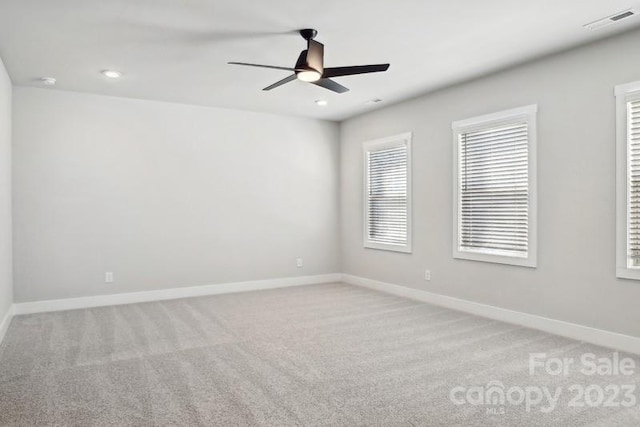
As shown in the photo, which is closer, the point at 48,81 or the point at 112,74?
the point at 112,74

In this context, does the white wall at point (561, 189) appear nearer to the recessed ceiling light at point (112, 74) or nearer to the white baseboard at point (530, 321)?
the white baseboard at point (530, 321)

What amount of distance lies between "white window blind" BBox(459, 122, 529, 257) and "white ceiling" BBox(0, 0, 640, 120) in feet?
2.48

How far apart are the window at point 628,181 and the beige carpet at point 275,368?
2.65 feet

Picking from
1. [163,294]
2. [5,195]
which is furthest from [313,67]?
[163,294]

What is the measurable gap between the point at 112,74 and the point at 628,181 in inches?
200

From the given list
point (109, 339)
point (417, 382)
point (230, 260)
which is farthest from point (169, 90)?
point (417, 382)

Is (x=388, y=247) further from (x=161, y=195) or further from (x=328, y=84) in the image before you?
(x=161, y=195)

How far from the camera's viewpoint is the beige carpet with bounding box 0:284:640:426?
101 inches

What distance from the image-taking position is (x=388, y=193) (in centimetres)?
634

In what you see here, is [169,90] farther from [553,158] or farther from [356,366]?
[553,158]

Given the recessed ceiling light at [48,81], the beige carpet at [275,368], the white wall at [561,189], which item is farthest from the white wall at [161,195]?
the white wall at [561,189]

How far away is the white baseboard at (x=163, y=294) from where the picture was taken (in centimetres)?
518

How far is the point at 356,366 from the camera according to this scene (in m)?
3.33

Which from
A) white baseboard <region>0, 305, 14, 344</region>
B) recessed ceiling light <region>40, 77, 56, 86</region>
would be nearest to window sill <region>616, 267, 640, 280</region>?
white baseboard <region>0, 305, 14, 344</region>
